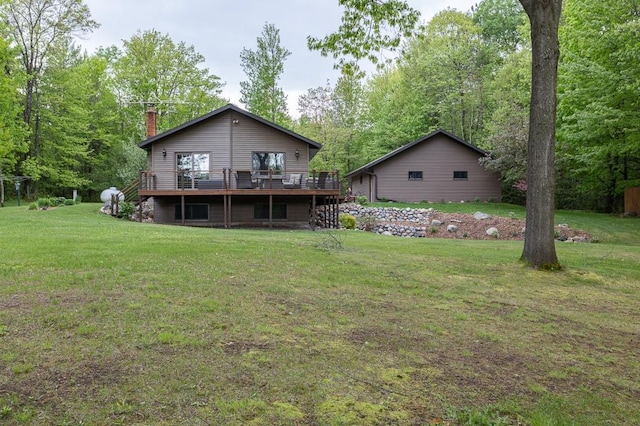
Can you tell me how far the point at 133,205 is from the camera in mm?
19125

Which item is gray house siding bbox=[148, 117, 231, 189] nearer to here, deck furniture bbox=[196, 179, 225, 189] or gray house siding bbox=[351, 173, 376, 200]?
deck furniture bbox=[196, 179, 225, 189]

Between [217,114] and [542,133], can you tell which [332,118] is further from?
[542,133]

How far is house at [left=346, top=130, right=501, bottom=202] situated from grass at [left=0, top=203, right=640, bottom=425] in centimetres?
1982

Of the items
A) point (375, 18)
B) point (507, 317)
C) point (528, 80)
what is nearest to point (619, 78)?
point (528, 80)

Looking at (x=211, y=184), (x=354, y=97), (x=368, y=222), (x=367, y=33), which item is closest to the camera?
(x=367, y=33)

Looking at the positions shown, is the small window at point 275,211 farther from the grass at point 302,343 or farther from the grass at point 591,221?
the grass at point 302,343

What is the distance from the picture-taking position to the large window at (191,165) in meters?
19.5

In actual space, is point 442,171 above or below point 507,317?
above

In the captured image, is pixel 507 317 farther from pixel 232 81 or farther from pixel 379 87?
pixel 379 87

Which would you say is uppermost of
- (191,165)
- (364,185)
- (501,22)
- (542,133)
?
(501,22)

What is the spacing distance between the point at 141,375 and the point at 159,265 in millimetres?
3780

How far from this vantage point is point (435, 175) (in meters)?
27.3

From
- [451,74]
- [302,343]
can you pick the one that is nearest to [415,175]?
[451,74]

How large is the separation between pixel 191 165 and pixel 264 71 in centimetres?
1881
